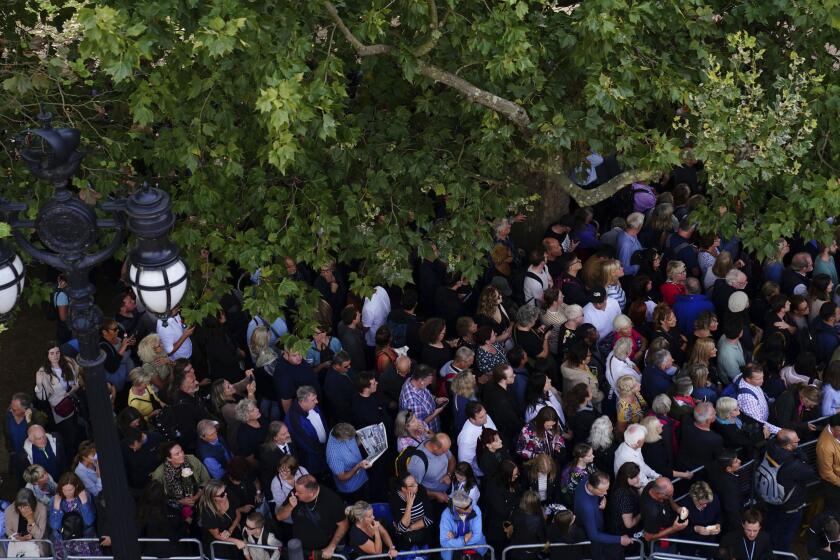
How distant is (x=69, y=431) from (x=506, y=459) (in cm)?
431

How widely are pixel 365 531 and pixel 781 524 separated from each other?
382cm

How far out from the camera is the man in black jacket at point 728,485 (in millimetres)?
9391

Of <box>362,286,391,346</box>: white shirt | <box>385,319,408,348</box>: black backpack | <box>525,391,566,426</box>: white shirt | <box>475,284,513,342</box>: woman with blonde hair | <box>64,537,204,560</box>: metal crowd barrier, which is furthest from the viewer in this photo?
<box>362,286,391,346</box>: white shirt

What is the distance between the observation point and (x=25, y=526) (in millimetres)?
9453

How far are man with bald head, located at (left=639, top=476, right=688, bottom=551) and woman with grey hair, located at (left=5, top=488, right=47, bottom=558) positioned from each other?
5044mm

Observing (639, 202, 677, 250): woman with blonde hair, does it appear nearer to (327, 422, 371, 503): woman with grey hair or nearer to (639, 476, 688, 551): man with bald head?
(639, 476, 688, 551): man with bald head

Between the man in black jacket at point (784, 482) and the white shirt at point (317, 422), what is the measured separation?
3.95 meters

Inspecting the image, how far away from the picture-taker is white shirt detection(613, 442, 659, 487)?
9.59 metres

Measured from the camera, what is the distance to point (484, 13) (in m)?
9.16

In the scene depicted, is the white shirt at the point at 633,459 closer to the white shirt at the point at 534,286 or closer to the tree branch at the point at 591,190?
the tree branch at the point at 591,190

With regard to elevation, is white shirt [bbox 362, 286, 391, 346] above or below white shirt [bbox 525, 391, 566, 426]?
below

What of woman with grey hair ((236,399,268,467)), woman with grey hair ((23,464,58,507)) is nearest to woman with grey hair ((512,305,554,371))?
woman with grey hair ((236,399,268,467))

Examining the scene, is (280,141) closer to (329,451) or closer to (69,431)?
(329,451)

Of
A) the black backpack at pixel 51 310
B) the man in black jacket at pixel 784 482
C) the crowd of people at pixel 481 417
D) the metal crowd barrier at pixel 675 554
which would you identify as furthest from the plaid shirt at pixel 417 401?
the black backpack at pixel 51 310
